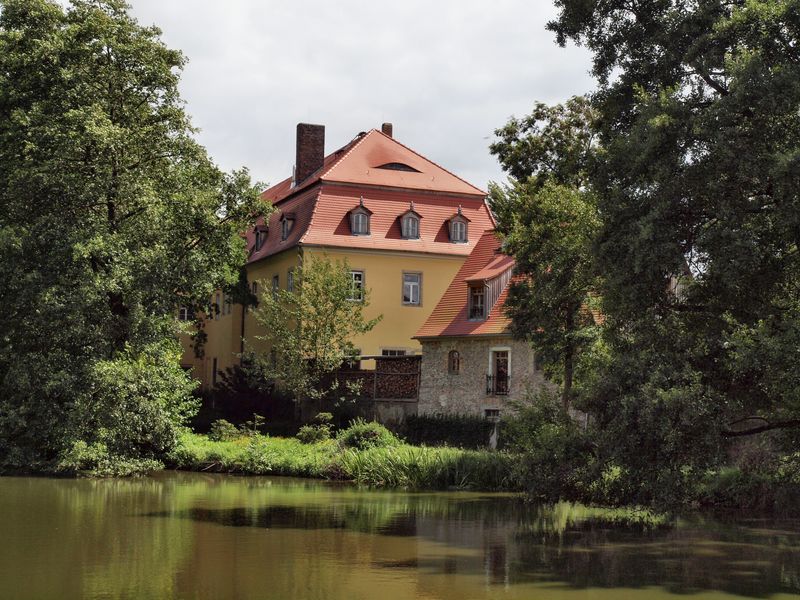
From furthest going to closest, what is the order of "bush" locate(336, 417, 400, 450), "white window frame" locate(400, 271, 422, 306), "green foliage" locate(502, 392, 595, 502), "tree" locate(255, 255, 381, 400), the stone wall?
"white window frame" locate(400, 271, 422, 306), "tree" locate(255, 255, 381, 400), the stone wall, "bush" locate(336, 417, 400, 450), "green foliage" locate(502, 392, 595, 502)

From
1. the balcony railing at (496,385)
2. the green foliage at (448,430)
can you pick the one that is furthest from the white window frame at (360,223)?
the green foliage at (448,430)

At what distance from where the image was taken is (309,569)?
15984mm

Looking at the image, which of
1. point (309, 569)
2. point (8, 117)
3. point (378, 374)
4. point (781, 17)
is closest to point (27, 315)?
point (8, 117)

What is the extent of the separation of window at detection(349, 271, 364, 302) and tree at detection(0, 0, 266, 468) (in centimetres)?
1221

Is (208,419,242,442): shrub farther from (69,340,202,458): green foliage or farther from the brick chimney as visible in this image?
the brick chimney

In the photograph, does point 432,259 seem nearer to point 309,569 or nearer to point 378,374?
point 378,374

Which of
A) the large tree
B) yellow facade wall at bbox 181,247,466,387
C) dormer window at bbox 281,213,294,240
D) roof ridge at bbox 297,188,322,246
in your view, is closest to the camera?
the large tree

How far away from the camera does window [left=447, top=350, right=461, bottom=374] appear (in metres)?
42.1

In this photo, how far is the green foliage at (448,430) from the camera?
121 ft

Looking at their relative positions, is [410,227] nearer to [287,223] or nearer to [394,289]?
[394,289]

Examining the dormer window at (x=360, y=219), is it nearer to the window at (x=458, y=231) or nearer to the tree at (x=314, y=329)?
the window at (x=458, y=231)

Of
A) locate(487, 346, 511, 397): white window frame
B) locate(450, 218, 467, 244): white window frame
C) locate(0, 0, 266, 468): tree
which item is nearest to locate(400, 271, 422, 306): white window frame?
locate(450, 218, 467, 244): white window frame

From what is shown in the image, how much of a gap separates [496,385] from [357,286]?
38.7 feet

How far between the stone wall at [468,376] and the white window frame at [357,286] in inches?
158
